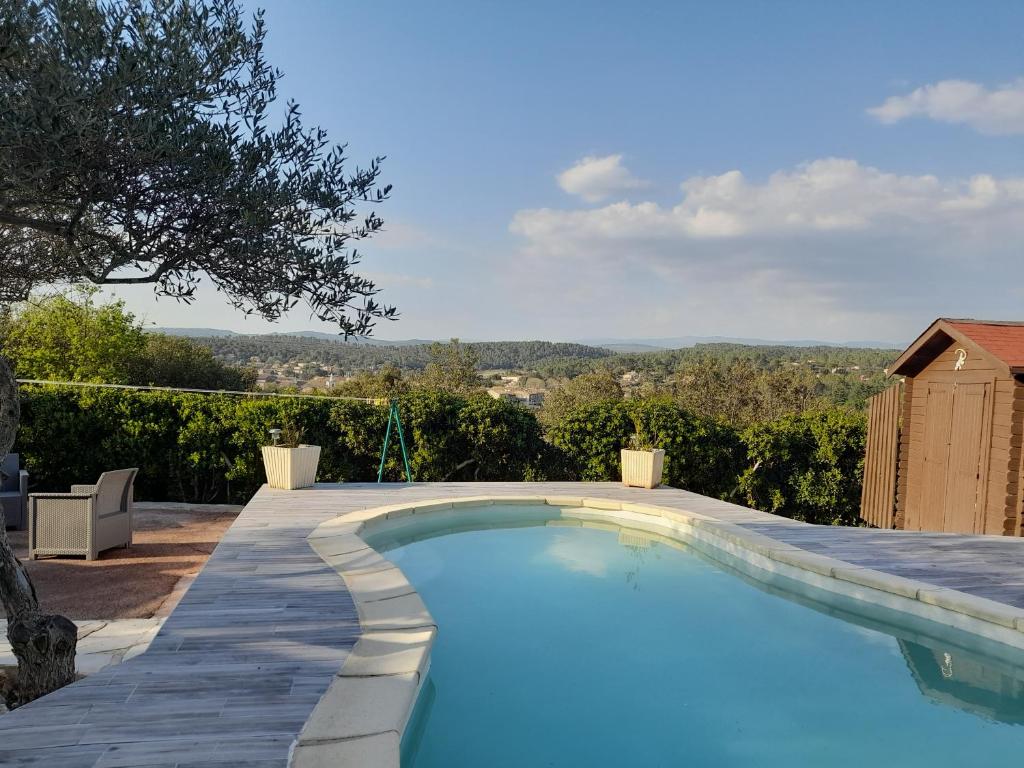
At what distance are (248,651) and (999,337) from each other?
9056 mm

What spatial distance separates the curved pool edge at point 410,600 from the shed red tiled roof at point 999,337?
3879 mm

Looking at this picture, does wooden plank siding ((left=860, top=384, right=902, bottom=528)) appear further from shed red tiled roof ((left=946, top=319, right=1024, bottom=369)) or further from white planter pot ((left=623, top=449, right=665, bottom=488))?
white planter pot ((left=623, top=449, right=665, bottom=488))

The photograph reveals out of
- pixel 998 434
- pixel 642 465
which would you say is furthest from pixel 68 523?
pixel 998 434

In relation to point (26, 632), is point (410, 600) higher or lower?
lower

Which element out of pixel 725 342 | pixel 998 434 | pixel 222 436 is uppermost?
pixel 725 342

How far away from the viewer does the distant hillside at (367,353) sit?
3711 cm

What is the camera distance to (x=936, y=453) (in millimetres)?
9289

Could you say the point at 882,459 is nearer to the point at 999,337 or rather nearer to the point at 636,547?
the point at 999,337

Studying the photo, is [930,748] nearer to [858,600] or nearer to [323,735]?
[858,600]

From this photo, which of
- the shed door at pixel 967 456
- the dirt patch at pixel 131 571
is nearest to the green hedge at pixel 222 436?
the dirt patch at pixel 131 571

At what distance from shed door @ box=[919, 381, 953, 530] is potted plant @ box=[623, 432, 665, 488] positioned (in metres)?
3.50

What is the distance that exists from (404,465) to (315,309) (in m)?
6.56

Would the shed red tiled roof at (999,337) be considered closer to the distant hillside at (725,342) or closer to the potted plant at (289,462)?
the potted plant at (289,462)

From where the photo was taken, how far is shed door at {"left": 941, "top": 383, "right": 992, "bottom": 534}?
8.35 metres
